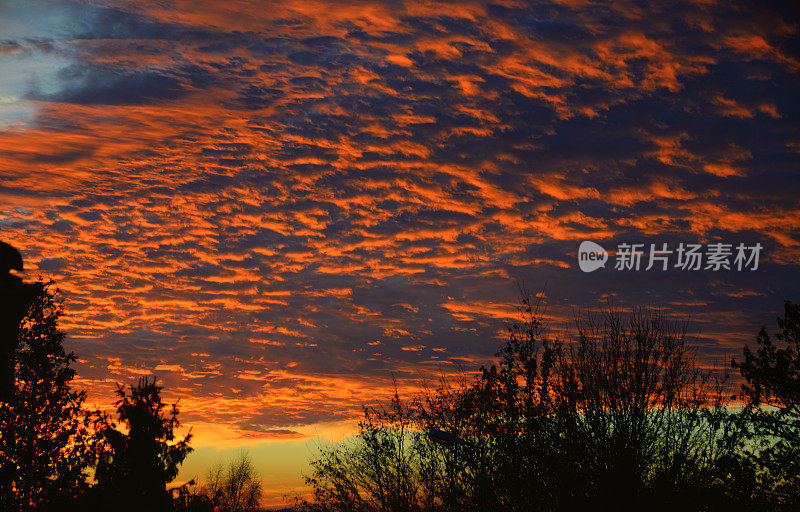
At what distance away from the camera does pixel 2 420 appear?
31.5 metres

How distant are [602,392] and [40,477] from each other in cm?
2652

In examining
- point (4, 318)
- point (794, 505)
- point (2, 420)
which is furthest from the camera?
point (2, 420)

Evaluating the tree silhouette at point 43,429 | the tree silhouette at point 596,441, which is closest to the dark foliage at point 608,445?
the tree silhouette at point 596,441

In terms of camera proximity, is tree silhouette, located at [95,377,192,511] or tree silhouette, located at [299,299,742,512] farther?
tree silhouette, located at [95,377,192,511]

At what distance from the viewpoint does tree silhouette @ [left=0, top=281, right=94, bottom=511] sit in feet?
103

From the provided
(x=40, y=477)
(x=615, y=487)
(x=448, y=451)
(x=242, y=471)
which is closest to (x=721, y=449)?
(x=615, y=487)

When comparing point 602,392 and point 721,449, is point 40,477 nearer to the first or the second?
point 602,392

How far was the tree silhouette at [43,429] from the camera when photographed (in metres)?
31.4

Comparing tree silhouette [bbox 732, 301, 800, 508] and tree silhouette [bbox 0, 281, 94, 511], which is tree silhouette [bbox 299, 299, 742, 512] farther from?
tree silhouette [bbox 0, 281, 94, 511]

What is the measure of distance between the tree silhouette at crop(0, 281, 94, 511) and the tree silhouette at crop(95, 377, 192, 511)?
2.15 m

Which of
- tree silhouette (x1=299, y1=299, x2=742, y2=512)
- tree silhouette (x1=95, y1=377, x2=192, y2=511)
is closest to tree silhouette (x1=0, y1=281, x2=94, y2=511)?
tree silhouette (x1=95, y1=377, x2=192, y2=511)

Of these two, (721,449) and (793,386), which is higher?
(793,386)

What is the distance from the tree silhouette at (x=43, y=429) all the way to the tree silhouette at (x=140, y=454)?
215cm

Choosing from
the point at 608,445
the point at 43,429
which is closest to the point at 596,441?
the point at 608,445
